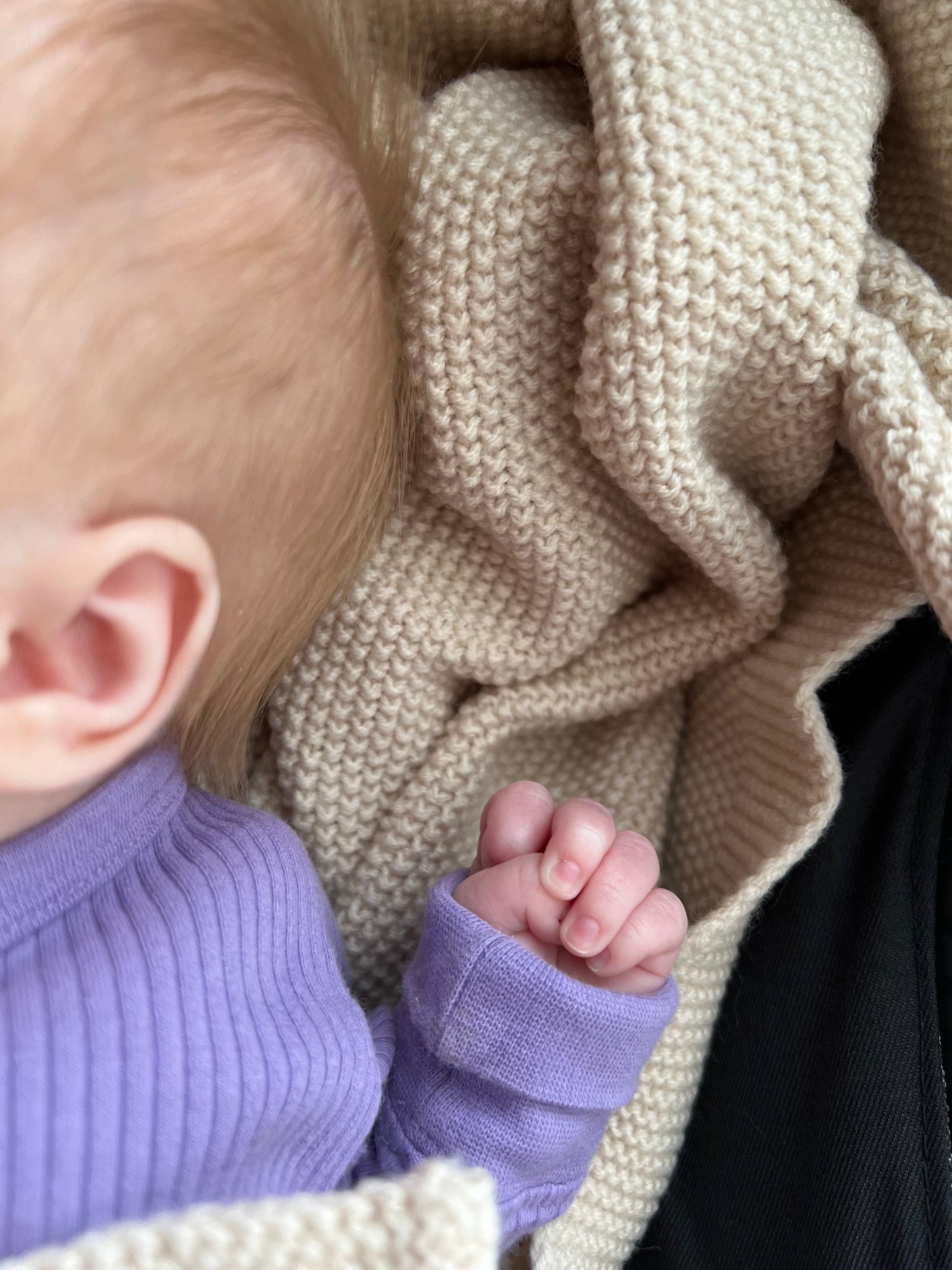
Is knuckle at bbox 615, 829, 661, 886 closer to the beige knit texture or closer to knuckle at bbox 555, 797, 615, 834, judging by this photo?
knuckle at bbox 555, 797, 615, 834

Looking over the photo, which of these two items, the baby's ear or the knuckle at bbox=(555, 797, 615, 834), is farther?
the knuckle at bbox=(555, 797, 615, 834)

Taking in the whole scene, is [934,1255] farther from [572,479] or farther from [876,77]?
[876,77]

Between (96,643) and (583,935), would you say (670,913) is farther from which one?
(96,643)

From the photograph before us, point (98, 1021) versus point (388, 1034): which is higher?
point (98, 1021)

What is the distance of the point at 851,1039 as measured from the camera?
745 mm

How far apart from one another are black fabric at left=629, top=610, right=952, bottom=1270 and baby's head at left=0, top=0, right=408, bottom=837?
428 mm

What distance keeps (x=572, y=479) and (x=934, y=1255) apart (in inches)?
20.9

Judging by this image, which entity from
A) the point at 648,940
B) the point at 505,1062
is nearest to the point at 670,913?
the point at 648,940

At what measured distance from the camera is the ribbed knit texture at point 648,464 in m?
0.65

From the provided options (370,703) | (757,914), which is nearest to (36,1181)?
(370,703)

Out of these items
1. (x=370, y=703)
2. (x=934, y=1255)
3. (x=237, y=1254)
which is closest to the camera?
(x=237, y=1254)

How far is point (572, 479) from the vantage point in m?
0.76

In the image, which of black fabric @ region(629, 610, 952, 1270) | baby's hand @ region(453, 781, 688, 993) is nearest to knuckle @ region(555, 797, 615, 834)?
baby's hand @ region(453, 781, 688, 993)

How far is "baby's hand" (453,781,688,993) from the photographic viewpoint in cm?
71
